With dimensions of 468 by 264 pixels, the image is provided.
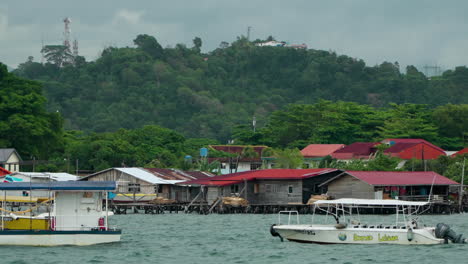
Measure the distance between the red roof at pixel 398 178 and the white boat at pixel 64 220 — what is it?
1504 inches

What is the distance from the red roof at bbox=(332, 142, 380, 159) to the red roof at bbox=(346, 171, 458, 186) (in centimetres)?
3964

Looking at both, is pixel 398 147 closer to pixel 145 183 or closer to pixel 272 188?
pixel 145 183

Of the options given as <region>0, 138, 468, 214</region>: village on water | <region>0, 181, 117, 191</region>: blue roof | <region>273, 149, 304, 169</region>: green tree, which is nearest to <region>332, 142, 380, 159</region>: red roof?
<region>273, 149, 304, 169</region>: green tree

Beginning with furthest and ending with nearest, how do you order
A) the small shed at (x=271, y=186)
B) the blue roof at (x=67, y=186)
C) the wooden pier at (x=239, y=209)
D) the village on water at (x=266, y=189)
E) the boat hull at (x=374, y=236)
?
1. the small shed at (x=271, y=186)
2. the village on water at (x=266, y=189)
3. the wooden pier at (x=239, y=209)
4. the boat hull at (x=374, y=236)
5. the blue roof at (x=67, y=186)

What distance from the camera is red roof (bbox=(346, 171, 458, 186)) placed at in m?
80.8

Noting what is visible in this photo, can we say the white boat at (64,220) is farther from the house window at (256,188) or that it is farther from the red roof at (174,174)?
the red roof at (174,174)

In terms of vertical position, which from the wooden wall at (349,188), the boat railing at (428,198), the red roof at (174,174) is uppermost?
the red roof at (174,174)

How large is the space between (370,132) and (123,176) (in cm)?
6834

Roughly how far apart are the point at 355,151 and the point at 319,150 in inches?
394

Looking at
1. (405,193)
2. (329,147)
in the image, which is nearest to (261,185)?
(405,193)

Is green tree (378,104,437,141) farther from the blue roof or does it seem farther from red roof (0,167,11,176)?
the blue roof

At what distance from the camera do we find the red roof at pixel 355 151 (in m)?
127

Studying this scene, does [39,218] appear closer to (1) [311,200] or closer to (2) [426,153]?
(1) [311,200]

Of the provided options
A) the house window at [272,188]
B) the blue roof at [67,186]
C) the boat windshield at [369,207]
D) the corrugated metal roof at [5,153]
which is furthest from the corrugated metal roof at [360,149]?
the blue roof at [67,186]
